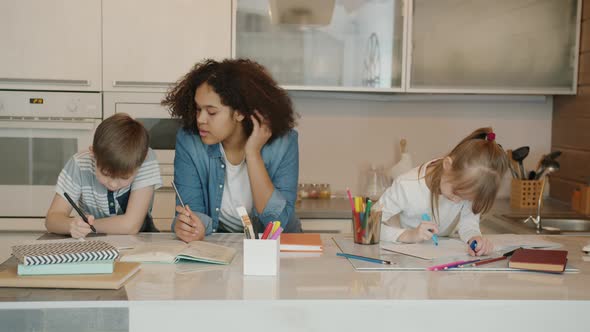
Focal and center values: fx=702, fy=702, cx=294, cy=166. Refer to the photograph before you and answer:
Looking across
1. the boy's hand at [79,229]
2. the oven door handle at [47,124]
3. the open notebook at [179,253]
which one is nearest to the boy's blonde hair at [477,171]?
the open notebook at [179,253]

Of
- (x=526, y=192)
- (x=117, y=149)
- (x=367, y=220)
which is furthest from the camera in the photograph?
(x=526, y=192)

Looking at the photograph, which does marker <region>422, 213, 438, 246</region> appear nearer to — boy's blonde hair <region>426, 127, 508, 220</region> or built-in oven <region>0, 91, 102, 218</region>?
boy's blonde hair <region>426, 127, 508, 220</region>

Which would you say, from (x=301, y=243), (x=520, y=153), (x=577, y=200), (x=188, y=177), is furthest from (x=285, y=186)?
(x=577, y=200)

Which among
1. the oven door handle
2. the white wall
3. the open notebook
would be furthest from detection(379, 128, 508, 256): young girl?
the oven door handle

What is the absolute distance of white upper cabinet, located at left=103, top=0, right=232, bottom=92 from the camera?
3.24 metres

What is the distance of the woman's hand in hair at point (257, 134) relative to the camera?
2.31 m

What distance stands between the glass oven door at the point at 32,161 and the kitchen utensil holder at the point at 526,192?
210 centimetres

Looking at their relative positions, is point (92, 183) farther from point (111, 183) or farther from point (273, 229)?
point (273, 229)

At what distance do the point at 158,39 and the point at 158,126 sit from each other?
0.40 m

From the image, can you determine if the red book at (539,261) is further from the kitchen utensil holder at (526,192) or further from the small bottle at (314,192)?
the small bottle at (314,192)

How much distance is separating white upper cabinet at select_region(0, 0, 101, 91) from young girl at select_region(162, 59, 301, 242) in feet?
3.14

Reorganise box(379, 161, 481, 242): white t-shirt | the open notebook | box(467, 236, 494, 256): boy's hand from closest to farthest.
Answer: the open notebook
box(467, 236, 494, 256): boy's hand
box(379, 161, 481, 242): white t-shirt

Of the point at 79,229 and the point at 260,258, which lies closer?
the point at 260,258

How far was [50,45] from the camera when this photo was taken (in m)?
3.21
